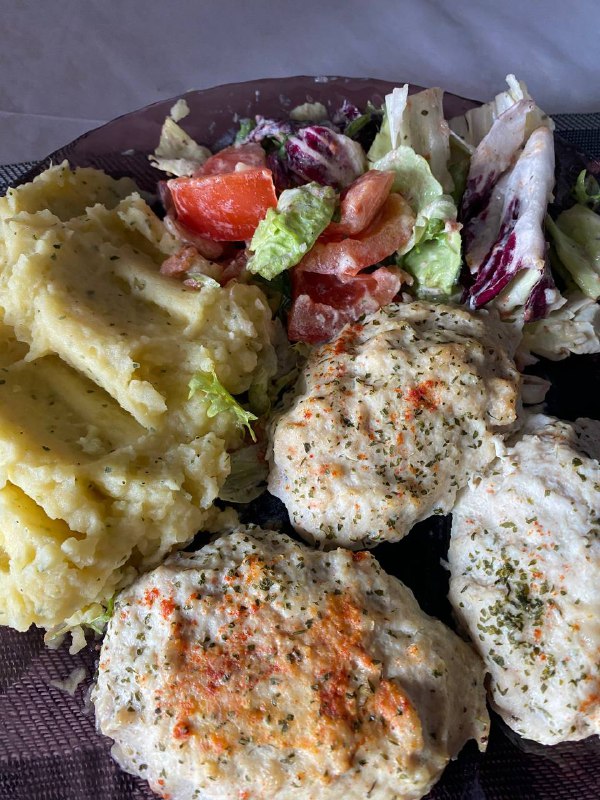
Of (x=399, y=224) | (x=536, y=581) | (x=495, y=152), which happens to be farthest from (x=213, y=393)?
(x=495, y=152)

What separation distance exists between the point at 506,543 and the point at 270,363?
1.26m

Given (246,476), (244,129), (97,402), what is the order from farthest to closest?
(244,129)
(246,476)
(97,402)

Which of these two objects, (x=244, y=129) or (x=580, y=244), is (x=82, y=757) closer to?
(x=244, y=129)

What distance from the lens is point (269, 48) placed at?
19.3 feet

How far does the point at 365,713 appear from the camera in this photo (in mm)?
2338

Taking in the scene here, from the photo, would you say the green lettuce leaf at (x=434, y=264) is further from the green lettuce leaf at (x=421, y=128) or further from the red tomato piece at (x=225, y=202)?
the red tomato piece at (x=225, y=202)

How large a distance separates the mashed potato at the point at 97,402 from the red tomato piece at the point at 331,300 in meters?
0.20

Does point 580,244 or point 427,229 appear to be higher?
point 427,229

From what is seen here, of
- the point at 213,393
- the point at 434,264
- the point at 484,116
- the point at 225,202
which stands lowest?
the point at 213,393

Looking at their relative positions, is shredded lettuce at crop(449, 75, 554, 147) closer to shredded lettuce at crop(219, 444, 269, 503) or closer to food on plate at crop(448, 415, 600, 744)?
food on plate at crop(448, 415, 600, 744)

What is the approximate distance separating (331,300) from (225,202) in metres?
0.69

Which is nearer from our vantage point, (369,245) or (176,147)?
(369,245)

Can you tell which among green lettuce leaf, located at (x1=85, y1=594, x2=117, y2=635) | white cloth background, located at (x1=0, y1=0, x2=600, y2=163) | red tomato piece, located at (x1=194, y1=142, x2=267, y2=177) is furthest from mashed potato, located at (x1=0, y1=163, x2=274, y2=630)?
white cloth background, located at (x1=0, y1=0, x2=600, y2=163)

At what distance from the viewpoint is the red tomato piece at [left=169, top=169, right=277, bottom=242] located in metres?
3.28
